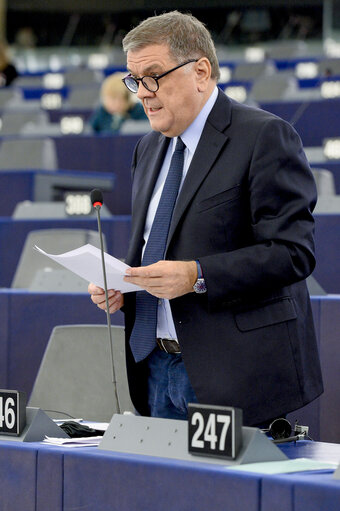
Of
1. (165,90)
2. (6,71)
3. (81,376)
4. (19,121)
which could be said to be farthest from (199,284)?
(6,71)

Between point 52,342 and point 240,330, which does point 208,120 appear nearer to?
point 240,330

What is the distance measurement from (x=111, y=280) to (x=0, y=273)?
10.8ft

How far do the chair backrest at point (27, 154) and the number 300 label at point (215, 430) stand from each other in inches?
212

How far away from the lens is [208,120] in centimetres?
211

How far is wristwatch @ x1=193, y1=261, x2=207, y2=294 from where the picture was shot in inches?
76.4

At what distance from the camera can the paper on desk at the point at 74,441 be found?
6.02ft

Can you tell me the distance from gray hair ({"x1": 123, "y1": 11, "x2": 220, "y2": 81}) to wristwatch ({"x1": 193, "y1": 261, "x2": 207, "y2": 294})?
0.44 meters

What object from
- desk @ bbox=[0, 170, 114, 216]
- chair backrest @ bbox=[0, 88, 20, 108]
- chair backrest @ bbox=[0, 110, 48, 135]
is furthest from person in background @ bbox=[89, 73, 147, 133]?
chair backrest @ bbox=[0, 88, 20, 108]

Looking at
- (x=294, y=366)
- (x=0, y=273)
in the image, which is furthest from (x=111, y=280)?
(x=0, y=273)

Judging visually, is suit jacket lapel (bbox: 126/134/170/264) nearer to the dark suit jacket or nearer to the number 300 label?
the dark suit jacket

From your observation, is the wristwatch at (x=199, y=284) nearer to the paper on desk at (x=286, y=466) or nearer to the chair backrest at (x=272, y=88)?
the paper on desk at (x=286, y=466)

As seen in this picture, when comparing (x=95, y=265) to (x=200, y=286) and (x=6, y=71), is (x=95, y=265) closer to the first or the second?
(x=200, y=286)

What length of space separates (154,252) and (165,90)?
0.33 m

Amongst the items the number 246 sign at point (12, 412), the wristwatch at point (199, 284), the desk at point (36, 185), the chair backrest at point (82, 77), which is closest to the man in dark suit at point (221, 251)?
the wristwatch at point (199, 284)
